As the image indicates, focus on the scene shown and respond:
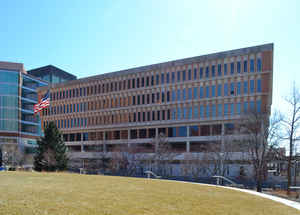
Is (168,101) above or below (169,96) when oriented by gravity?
below

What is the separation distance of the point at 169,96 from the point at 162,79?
4001mm

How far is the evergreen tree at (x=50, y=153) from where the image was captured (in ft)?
126

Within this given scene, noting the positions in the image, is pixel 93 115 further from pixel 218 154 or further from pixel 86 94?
pixel 218 154

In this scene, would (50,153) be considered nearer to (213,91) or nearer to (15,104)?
(213,91)

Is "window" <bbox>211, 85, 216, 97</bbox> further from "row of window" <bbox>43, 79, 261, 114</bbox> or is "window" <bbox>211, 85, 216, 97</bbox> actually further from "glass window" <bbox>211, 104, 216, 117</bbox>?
"glass window" <bbox>211, 104, 216, 117</bbox>

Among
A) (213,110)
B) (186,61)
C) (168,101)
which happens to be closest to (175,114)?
(168,101)

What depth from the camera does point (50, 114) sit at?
72.9 m

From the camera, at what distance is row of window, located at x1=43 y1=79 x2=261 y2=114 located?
4949 cm

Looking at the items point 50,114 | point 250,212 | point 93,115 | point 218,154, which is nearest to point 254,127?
point 218,154

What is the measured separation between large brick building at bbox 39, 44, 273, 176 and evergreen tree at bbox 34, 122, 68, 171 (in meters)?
17.9

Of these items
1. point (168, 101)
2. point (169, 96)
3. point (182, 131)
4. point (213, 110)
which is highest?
point (169, 96)

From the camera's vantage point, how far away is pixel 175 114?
5519 centimetres

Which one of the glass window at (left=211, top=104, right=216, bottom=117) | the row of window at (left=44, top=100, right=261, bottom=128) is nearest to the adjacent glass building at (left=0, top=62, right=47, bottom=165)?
the row of window at (left=44, top=100, right=261, bottom=128)

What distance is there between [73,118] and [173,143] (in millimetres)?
28454
